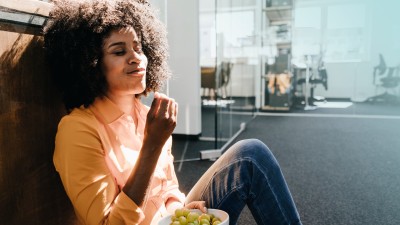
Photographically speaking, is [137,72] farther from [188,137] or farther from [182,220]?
[188,137]

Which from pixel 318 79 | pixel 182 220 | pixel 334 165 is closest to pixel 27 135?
pixel 182 220

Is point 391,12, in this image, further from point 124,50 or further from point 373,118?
point 124,50

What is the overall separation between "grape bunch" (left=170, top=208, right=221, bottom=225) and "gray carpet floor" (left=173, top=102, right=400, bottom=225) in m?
1.17

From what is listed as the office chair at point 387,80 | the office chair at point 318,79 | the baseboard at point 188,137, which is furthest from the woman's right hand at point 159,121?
the office chair at point 387,80

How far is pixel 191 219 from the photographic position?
88 cm

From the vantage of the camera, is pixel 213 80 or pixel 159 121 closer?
pixel 159 121

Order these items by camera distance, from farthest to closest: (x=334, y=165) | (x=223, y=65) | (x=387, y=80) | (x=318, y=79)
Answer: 1. (x=318, y=79)
2. (x=387, y=80)
3. (x=223, y=65)
4. (x=334, y=165)

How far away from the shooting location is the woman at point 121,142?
33.3 inches

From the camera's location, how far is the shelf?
6547mm

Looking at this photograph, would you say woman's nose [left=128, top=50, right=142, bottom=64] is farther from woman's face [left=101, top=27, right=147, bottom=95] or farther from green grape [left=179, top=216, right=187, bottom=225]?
green grape [left=179, top=216, right=187, bottom=225]

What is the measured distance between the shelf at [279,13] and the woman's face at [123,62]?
19.5 ft

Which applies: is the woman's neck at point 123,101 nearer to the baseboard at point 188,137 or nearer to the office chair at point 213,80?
the office chair at point 213,80

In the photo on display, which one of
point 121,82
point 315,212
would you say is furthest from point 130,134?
point 315,212

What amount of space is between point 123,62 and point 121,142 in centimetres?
23
